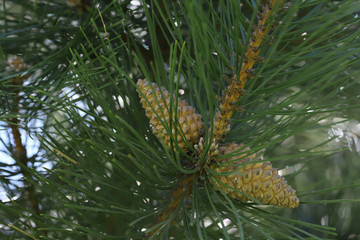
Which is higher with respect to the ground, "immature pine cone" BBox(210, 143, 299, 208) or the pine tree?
the pine tree

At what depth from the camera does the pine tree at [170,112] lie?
1.19ft

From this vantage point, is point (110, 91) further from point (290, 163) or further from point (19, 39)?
point (290, 163)

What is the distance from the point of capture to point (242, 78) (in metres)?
0.39

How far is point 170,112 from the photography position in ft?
1.18

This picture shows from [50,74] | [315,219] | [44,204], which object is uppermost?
[50,74]

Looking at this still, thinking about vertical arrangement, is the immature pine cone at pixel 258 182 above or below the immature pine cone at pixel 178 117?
below

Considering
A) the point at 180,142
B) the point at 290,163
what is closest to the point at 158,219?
the point at 180,142

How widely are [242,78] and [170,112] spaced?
0.25 feet

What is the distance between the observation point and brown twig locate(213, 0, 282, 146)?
37 centimetres

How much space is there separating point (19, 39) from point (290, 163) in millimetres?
395

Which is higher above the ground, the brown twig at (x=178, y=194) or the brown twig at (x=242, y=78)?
the brown twig at (x=242, y=78)

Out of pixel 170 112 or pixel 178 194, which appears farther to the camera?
pixel 178 194

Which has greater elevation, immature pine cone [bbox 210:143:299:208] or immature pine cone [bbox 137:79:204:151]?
immature pine cone [bbox 137:79:204:151]

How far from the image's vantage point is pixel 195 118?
0.44 metres
